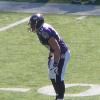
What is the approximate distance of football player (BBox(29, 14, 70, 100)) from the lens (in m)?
10.5

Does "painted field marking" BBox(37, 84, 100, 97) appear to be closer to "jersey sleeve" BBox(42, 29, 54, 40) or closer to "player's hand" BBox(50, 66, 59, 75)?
"player's hand" BBox(50, 66, 59, 75)

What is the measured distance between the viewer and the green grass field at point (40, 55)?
44.3ft

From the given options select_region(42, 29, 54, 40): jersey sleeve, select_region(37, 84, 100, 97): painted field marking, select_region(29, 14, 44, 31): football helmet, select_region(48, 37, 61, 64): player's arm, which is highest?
select_region(29, 14, 44, 31): football helmet

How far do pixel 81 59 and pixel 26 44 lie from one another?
9.83 feet

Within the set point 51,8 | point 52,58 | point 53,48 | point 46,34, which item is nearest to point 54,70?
point 52,58

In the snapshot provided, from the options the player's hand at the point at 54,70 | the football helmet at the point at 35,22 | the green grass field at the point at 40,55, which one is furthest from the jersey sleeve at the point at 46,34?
the green grass field at the point at 40,55

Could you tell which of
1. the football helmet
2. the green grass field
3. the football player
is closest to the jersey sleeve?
the football player

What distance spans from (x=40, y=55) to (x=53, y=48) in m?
6.33

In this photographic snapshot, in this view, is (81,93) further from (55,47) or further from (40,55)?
(40,55)

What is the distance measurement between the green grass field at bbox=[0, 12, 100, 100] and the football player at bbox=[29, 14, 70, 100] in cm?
120

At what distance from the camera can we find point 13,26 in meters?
21.8

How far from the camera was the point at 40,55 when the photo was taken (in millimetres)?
16828

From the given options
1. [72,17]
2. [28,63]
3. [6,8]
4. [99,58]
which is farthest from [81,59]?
[6,8]

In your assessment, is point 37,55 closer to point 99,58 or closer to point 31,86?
point 99,58
